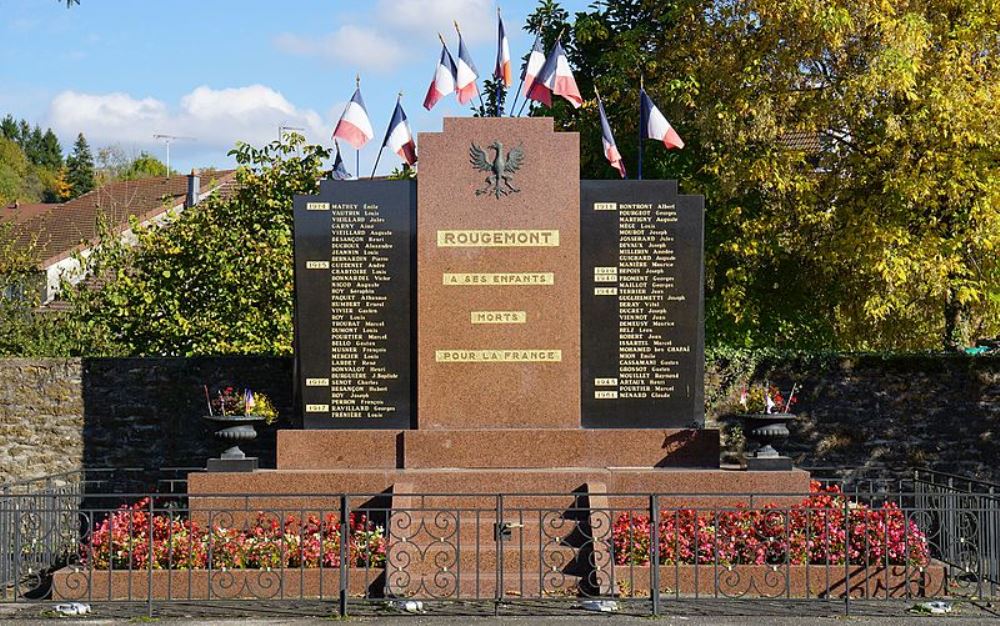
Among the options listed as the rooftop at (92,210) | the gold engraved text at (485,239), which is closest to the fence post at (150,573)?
the gold engraved text at (485,239)

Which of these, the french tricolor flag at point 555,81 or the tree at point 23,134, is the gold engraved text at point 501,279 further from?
the tree at point 23,134

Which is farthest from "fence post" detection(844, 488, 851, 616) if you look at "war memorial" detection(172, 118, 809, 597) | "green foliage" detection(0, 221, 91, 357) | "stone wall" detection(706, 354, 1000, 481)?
"green foliage" detection(0, 221, 91, 357)

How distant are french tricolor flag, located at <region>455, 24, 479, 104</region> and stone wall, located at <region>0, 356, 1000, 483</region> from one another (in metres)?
4.58

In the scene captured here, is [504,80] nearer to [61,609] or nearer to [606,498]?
[606,498]

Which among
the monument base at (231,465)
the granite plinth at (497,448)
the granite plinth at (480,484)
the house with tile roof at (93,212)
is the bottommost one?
the granite plinth at (480,484)

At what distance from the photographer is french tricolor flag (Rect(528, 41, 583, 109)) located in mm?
14469

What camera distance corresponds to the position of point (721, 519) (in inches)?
480

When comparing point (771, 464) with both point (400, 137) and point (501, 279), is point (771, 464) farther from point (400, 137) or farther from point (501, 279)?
point (400, 137)

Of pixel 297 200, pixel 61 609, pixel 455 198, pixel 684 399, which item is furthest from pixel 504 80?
pixel 61 609

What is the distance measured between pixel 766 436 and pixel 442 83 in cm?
549

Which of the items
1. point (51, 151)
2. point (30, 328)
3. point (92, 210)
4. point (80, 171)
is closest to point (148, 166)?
point (80, 171)

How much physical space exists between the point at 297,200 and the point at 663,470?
4.96 m

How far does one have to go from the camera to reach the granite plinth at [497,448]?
43.9 ft

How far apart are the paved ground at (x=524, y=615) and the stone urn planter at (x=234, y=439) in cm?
236
